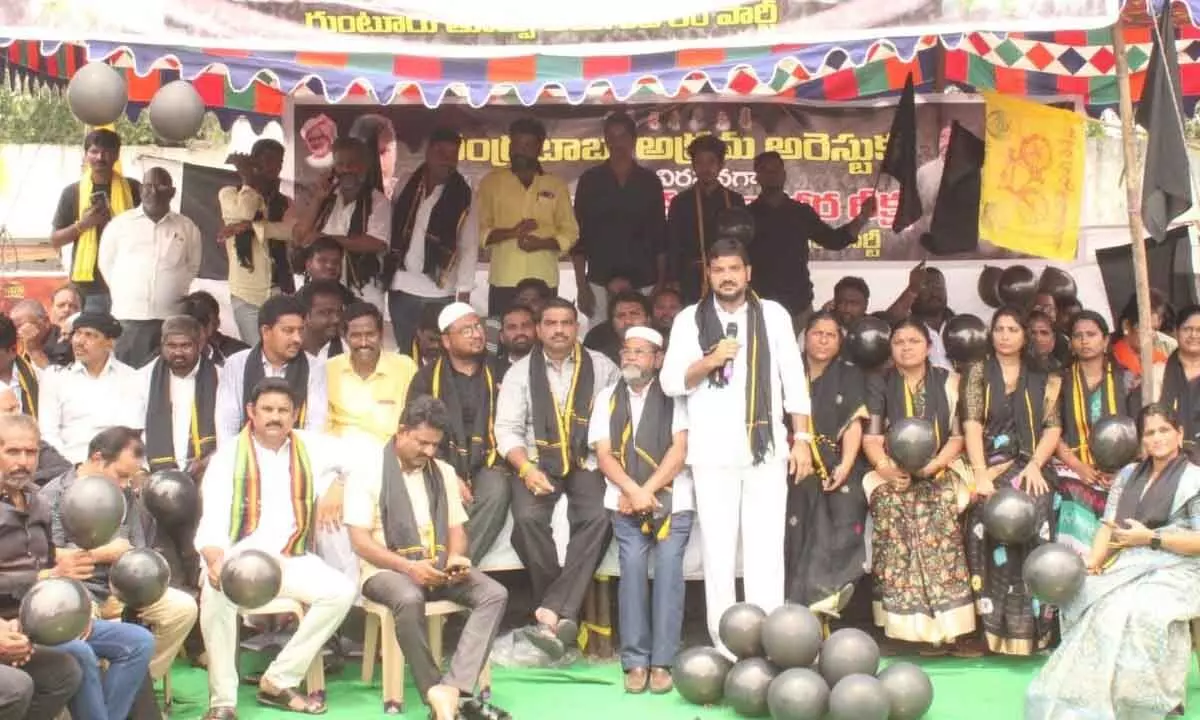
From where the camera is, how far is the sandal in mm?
7680

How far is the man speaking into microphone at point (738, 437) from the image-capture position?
823cm

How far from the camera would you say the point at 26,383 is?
9000 millimetres

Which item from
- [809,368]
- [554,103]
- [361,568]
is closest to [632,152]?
[554,103]

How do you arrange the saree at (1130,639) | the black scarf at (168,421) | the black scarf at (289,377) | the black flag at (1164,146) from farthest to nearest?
the black scarf at (289,377) → the black scarf at (168,421) → the black flag at (1164,146) → the saree at (1130,639)

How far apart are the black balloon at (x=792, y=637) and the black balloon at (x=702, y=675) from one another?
286 mm

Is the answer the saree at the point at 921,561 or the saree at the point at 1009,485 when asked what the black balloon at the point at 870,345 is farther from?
the saree at the point at 921,561

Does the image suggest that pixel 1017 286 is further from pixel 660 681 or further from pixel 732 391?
pixel 660 681

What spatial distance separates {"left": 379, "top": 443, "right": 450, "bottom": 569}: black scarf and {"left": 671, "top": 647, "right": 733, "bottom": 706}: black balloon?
1141 millimetres

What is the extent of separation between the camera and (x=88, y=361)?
8828 mm

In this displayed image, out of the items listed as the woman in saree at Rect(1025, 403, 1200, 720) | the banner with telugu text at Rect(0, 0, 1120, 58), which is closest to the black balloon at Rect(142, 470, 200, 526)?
the banner with telugu text at Rect(0, 0, 1120, 58)

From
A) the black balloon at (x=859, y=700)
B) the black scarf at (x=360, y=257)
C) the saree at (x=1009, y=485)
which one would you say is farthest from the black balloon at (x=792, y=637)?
the black scarf at (x=360, y=257)

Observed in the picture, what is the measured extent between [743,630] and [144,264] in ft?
14.8

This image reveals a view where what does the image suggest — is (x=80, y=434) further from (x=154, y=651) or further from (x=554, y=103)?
(x=554, y=103)

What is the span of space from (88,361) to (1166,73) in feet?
17.2
